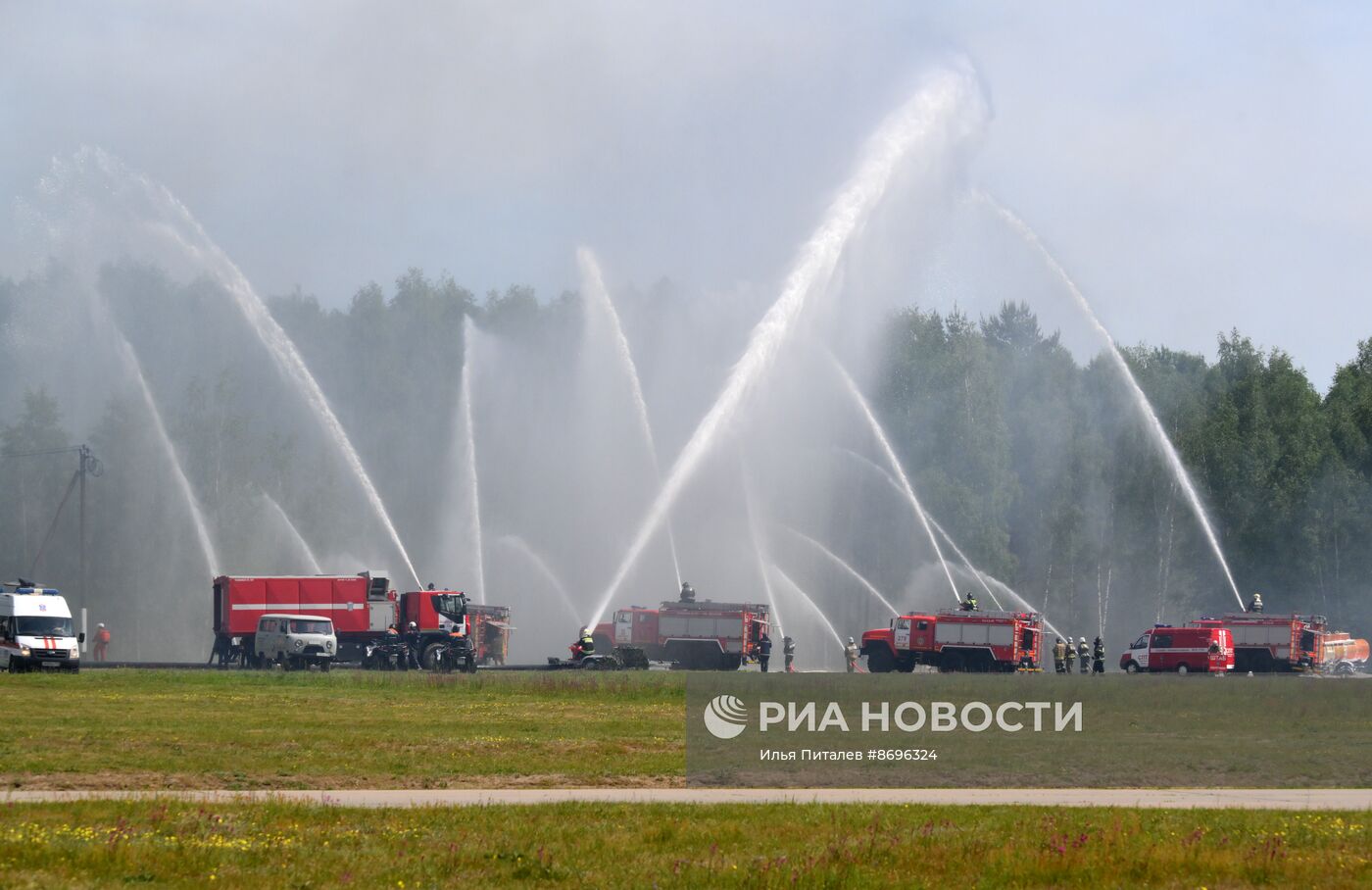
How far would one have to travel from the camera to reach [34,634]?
50281mm

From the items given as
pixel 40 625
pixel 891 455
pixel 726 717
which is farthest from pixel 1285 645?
pixel 40 625

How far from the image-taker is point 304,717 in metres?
33.3

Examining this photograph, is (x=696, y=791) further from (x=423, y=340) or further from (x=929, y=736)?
(x=423, y=340)

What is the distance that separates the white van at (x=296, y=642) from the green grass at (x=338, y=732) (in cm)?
1133

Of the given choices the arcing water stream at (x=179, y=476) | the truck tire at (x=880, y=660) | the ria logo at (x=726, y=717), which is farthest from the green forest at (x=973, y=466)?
the ria logo at (x=726, y=717)

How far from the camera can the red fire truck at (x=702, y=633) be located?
62.8 meters

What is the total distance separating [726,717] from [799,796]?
16.9 feet

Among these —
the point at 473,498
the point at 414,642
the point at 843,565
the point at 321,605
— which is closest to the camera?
the point at 414,642

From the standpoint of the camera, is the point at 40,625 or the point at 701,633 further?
the point at 701,633

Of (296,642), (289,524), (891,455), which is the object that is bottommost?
(296,642)

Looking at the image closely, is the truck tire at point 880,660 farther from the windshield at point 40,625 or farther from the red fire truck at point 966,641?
the windshield at point 40,625

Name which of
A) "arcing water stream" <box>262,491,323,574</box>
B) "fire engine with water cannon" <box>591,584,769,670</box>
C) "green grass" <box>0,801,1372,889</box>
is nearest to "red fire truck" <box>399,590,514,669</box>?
"fire engine with water cannon" <box>591,584,769,670</box>

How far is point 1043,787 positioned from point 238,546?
73154 mm

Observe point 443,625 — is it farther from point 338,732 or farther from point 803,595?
point 338,732
